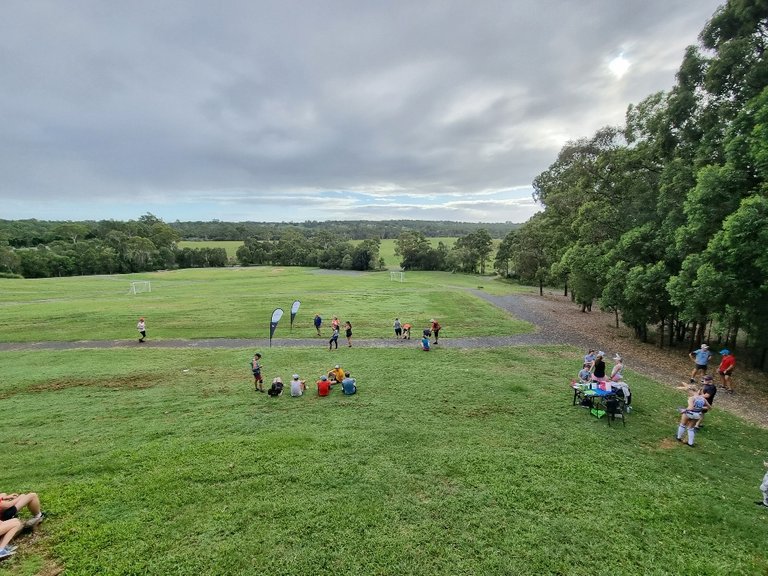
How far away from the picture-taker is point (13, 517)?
6555 mm

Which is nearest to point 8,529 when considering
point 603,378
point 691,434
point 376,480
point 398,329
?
point 376,480

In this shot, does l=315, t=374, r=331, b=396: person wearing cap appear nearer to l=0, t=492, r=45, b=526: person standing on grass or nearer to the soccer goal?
l=0, t=492, r=45, b=526: person standing on grass

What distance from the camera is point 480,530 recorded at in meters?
6.67

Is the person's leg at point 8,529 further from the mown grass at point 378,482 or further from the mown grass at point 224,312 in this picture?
the mown grass at point 224,312

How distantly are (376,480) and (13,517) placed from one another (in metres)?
6.66

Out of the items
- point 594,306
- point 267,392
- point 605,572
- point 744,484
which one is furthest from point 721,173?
point 594,306

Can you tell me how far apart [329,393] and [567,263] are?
2062cm

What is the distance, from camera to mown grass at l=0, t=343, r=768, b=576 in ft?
20.2

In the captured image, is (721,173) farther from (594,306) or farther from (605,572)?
(594,306)

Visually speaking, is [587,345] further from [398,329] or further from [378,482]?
[378,482]

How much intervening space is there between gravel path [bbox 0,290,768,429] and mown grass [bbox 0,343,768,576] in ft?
7.96

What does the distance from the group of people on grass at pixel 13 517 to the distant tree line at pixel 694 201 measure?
1993 centimetres

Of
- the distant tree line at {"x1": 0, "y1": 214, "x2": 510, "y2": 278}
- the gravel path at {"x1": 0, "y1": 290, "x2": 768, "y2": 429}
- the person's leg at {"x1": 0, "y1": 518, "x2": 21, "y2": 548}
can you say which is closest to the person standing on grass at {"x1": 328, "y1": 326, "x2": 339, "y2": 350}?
the gravel path at {"x1": 0, "y1": 290, "x2": 768, "y2": 429}

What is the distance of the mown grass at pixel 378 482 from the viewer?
20.2 feet
